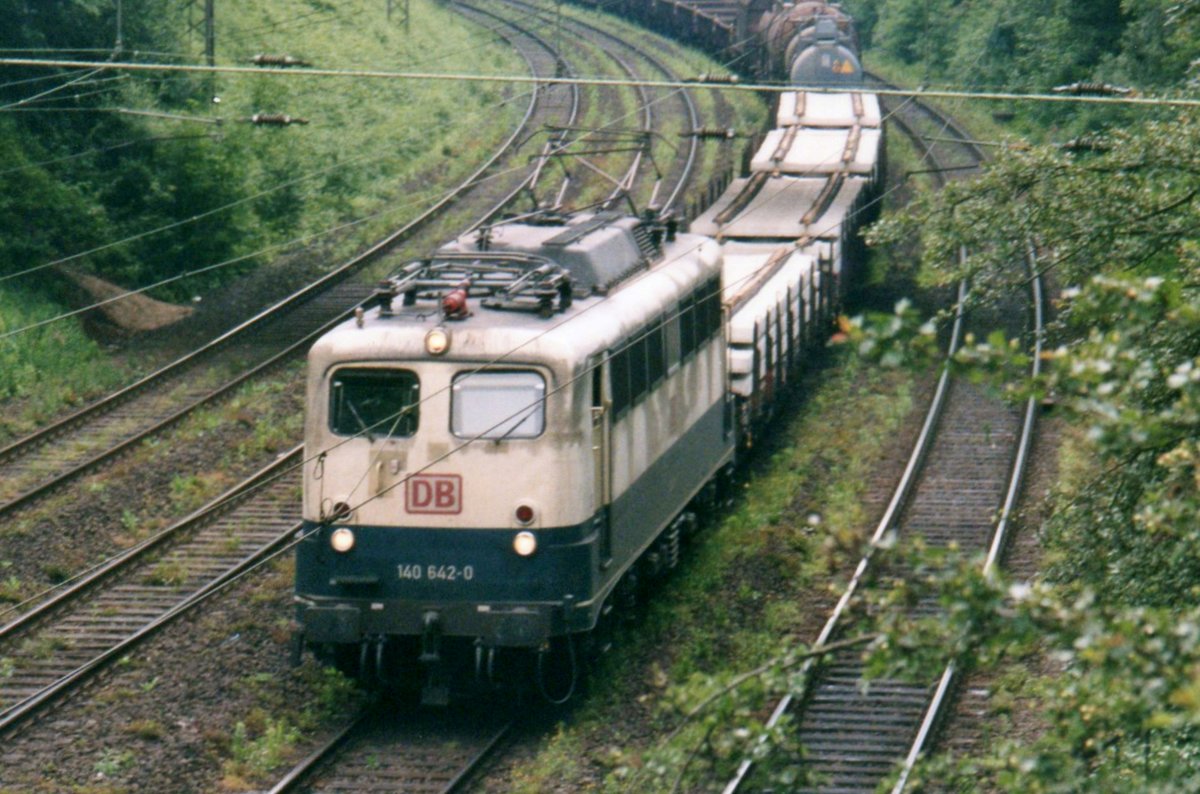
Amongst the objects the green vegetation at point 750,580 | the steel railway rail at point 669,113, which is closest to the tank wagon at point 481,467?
the green vegetation at point 750,580

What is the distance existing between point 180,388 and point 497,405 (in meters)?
10.8

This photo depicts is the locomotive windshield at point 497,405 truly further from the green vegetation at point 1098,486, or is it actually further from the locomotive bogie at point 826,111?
the locomotive bogie at point 826,111

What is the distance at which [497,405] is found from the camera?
45.2 ft

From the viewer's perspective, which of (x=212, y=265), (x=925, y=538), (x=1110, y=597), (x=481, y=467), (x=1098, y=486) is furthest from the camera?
(x=212, y=265)

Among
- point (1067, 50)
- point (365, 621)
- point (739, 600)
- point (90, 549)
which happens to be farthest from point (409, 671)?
point (1067, 50)

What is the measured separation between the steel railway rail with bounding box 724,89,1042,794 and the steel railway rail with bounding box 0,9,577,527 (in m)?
8.47

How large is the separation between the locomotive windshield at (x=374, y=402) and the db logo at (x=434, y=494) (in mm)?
384

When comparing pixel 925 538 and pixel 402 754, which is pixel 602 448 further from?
pixel 925 538

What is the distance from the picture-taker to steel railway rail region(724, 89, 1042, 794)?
13.7 metres

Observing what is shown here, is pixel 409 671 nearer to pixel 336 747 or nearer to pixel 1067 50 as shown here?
pixel 336 747

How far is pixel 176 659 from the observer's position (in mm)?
15414

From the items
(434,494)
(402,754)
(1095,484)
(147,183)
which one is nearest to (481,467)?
(434,494)

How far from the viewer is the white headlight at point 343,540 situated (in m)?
13.9

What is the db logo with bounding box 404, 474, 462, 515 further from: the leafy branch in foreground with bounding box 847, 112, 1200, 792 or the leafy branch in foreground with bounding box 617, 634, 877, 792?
the leafy branch in foreground with bounding box 617, 634, 877, 792
